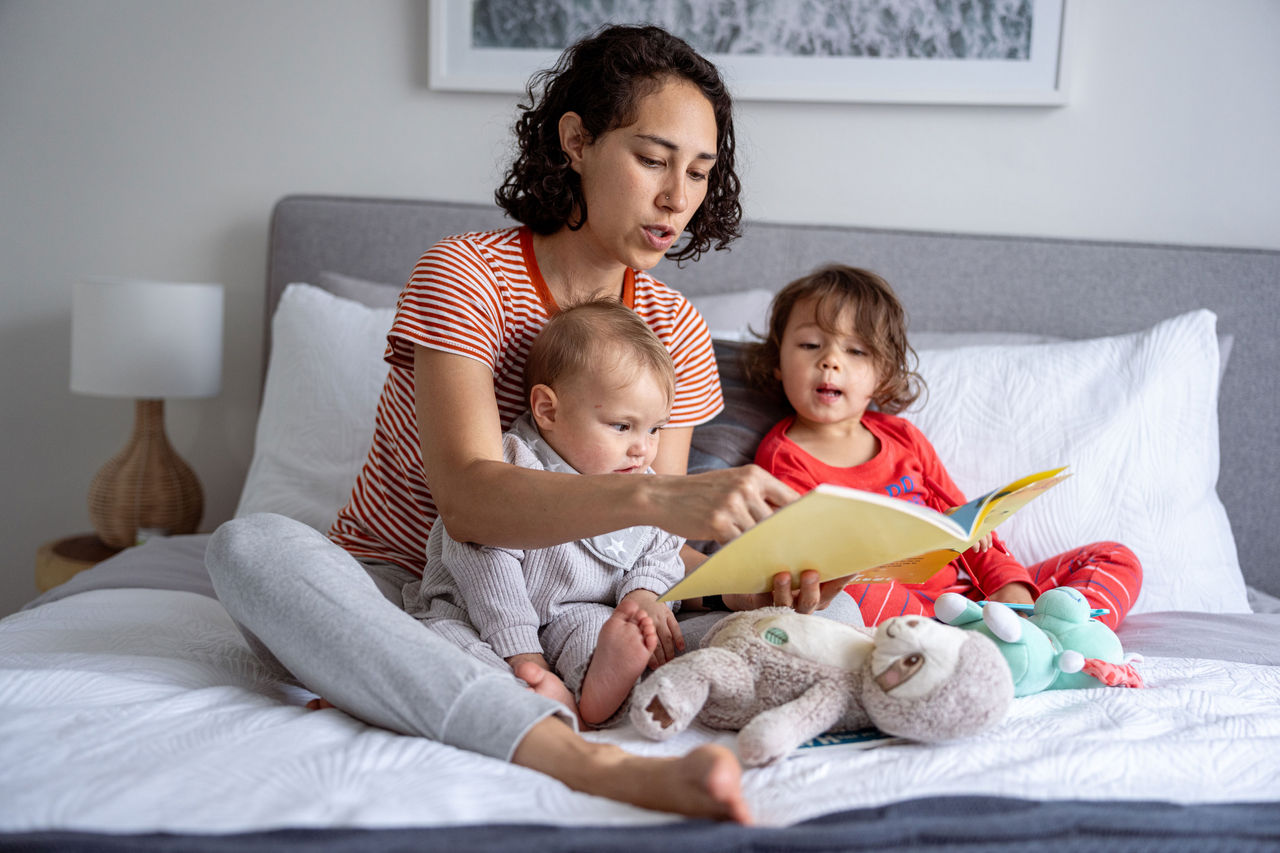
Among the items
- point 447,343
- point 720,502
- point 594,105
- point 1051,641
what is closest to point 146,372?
point 447,343

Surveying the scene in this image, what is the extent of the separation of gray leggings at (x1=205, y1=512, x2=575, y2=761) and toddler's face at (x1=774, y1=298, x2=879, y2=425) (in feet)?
2.80

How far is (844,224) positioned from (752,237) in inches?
10.0

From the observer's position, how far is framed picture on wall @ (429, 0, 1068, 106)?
2.19m

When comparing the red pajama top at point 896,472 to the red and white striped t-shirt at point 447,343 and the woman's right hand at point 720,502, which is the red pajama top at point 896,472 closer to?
the red and white striped t-shirt at point 447,343

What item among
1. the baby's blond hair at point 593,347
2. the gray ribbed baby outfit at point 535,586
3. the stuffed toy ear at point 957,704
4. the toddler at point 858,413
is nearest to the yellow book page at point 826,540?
the stuffed toy ear at point 957,704

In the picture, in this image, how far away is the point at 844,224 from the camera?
7.53 ft

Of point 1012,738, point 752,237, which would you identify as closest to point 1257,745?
point 1012,738

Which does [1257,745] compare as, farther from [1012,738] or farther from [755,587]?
[755,587]

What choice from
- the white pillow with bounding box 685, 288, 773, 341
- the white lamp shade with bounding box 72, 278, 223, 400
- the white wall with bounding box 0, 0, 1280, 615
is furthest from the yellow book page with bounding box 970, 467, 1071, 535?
the white lamp shade with bounding box 72, 278, 223, 400

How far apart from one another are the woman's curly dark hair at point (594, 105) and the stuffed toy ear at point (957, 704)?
0.82 metres

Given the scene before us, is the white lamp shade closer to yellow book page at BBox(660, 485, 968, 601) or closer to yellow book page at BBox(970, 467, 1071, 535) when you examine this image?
yellow book page at BBox(660, 485, 968, 601)

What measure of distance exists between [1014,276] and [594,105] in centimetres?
118

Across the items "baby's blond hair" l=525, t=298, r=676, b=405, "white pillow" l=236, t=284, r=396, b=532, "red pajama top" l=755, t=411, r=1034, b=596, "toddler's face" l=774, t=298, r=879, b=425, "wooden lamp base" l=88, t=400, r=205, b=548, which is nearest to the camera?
"baby's blond hair" l=525, t=298, r=676, b=405

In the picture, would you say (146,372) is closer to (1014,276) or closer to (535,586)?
(535,586)
